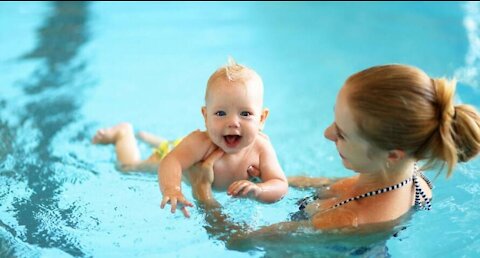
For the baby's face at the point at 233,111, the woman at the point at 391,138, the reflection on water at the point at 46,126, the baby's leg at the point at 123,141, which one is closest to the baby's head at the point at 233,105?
the baby's face at the point at 233,111

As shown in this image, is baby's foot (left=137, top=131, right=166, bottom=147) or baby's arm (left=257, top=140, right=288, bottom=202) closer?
baby's arm (left=257, top=140, right=288, bottom=202)

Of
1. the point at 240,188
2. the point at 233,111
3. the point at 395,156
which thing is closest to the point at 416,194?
the point at 395,156

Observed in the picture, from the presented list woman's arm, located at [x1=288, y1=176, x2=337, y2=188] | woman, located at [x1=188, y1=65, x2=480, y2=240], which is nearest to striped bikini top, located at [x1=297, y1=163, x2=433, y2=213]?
woman, located at [x1=188, y1=65, x2=480, y2=240]

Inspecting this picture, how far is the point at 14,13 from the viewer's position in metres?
5.52

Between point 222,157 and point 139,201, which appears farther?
point 139,201

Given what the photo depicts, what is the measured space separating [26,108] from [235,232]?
1.98 meters

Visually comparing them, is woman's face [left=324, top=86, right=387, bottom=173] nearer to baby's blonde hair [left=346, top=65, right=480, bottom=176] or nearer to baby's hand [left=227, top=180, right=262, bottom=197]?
baby's blonde hair [left=346, top=65, right=480, bottom=176]

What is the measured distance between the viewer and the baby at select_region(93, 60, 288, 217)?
2557mm

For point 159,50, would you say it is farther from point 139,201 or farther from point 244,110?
point 244,110

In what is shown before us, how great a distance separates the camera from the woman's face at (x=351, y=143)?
85.4 inches

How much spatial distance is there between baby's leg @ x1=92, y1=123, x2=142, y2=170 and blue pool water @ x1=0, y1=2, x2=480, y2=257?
0.25 feet

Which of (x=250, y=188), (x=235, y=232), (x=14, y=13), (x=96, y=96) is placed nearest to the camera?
(x=250, y=188)

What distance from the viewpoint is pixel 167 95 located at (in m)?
4.55

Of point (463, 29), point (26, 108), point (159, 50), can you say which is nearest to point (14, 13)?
point (159, 50)
